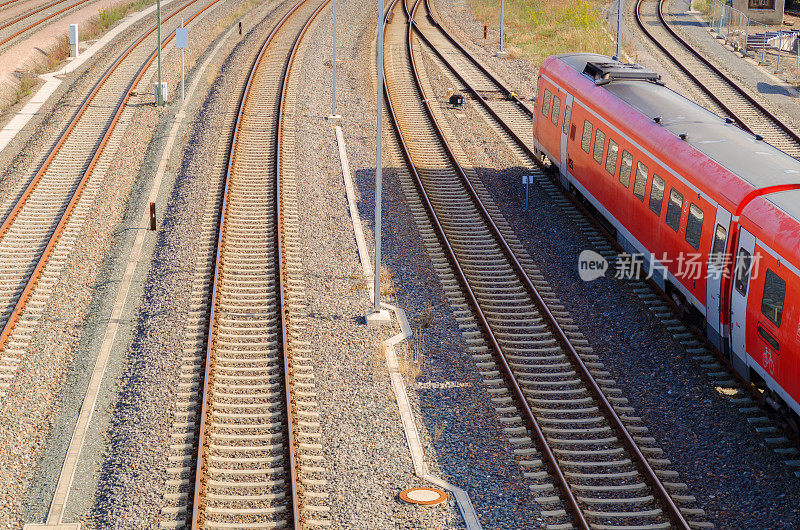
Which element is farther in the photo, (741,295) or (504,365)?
(504,365)

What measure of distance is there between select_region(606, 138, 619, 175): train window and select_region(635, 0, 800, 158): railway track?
29.9 ft

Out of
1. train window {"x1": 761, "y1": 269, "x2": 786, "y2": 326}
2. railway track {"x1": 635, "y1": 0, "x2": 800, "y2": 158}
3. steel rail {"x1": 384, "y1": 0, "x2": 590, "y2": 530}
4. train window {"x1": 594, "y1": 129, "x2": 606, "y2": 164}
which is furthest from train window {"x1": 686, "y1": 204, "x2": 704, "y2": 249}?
railway track {"x1": 635, "y1": 0, "x2": 800, "y2": 158}

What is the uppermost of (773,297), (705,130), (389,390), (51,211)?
(705,130)

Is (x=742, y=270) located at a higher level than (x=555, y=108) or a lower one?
lower

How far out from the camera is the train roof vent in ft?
63.0

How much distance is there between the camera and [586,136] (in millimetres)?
19516

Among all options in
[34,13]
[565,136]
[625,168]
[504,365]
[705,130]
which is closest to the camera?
[504,365]

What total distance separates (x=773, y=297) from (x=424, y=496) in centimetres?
513

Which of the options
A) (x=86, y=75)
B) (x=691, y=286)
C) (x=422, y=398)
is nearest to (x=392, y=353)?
(x=422, y=398)

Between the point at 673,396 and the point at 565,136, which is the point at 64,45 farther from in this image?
the point at 673,396

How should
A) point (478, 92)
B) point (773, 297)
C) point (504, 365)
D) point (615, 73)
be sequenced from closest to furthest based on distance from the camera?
point (773, 297) → point (504, 365) → point (615, 73) → point (478, 92)

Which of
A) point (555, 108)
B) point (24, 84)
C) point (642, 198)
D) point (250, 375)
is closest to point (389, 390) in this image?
point (250, 375)

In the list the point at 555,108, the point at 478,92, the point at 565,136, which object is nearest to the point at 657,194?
the point at 565,136

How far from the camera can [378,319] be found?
15820 mm
